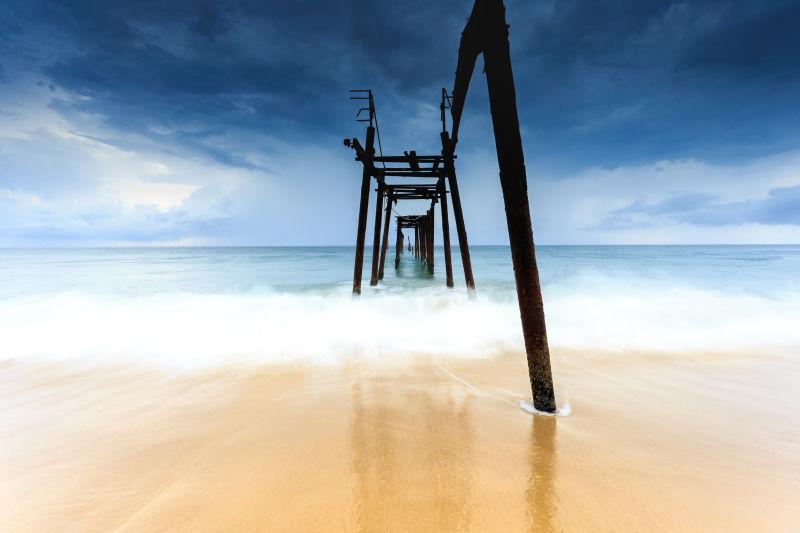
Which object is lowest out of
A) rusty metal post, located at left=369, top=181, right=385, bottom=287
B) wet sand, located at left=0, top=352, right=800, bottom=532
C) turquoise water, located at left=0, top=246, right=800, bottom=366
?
turquoise water, located at left=0, top=246, right=800, bottom=366

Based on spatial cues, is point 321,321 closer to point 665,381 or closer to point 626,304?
point 665,381

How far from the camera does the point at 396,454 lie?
2.28m

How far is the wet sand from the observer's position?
5.77 feet

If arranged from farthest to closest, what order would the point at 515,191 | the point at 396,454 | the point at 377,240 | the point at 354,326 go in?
1. the point at 377,240
2. the point at 354,326
3. the point at 515,191
4. the point at 396,454

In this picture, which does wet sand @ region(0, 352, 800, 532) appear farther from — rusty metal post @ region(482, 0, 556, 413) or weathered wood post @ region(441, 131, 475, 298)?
→ weathered wood post @ region(441, 131, 475, 298)

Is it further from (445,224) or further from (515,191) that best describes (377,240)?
(515,191)

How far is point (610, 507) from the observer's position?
70.5 inches

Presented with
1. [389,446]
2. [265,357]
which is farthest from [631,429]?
[265,357]

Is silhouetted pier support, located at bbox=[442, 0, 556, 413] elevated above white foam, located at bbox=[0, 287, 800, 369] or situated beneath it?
elevated above

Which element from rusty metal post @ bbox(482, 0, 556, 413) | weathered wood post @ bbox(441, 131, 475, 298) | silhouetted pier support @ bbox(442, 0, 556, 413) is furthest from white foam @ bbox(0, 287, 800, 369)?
rusty metal post @ bbox(482, 0, 556, 413)

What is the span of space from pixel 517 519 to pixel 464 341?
147 inches

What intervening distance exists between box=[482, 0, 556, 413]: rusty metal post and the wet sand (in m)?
0.63

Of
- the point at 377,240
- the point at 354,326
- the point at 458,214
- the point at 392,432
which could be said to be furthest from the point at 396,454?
the point at 377,240

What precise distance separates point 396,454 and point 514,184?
204 centimetres
